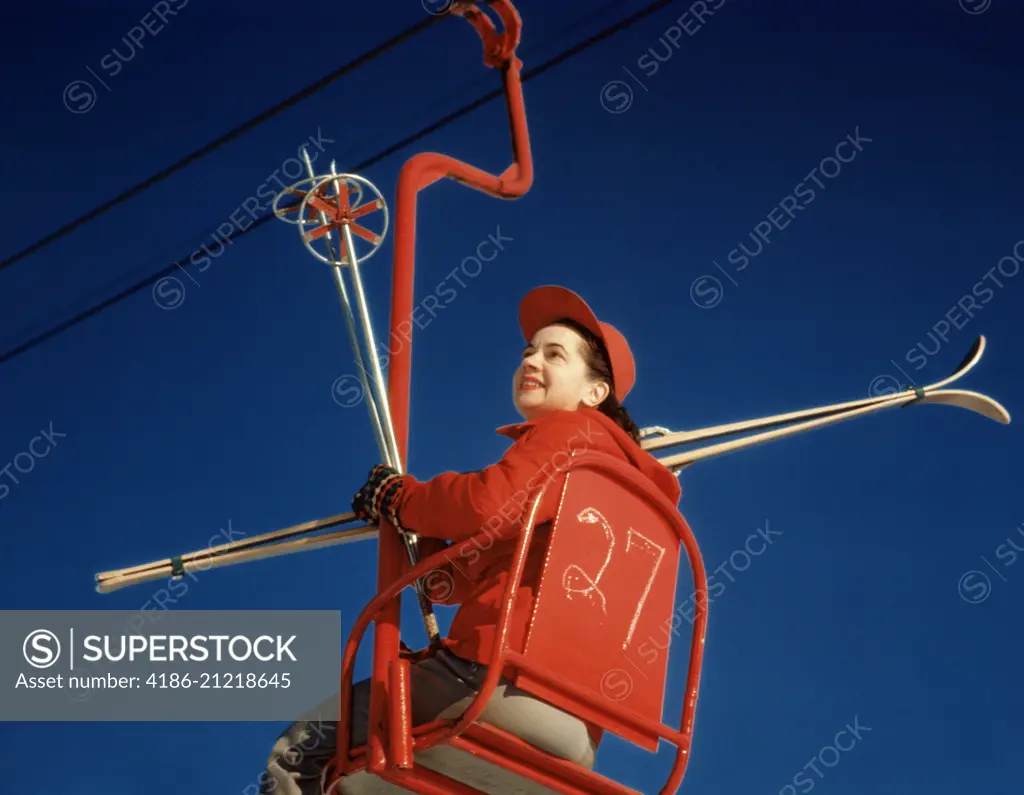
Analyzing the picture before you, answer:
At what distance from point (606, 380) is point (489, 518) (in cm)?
117

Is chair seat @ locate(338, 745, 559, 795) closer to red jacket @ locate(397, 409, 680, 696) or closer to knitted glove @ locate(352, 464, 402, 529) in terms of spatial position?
red jacket @ locate(397, 409, 680, 696)

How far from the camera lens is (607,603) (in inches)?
218

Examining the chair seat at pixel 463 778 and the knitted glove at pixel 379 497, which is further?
the knitted glove at pixel 379 497

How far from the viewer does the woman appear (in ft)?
17.9

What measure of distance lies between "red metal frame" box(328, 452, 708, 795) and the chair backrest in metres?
0.01

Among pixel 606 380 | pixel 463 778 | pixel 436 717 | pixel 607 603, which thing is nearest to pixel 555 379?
pixel 606 380

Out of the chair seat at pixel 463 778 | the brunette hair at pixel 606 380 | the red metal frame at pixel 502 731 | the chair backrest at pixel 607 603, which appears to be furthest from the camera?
the brunette hair at pixel 606 380

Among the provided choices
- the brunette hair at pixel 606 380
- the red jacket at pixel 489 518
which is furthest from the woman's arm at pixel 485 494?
the brunette hair at pixel 606 380

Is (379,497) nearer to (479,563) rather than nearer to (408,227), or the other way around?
(479,563)

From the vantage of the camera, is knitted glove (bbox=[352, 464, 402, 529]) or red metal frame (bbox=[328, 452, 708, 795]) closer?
red metal frame (bbox=[328, 452, 708, 795])

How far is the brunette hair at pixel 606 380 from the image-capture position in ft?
21.2

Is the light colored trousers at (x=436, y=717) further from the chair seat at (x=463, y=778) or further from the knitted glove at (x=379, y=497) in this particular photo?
the knitted glove at (x=379, y=497)

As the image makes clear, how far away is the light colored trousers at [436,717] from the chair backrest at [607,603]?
115 millimetres

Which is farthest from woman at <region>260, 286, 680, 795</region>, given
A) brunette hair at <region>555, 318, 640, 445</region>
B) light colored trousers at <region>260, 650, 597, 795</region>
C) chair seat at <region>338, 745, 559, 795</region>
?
brunette hair at <region>555, 318, 640, 445</region>
